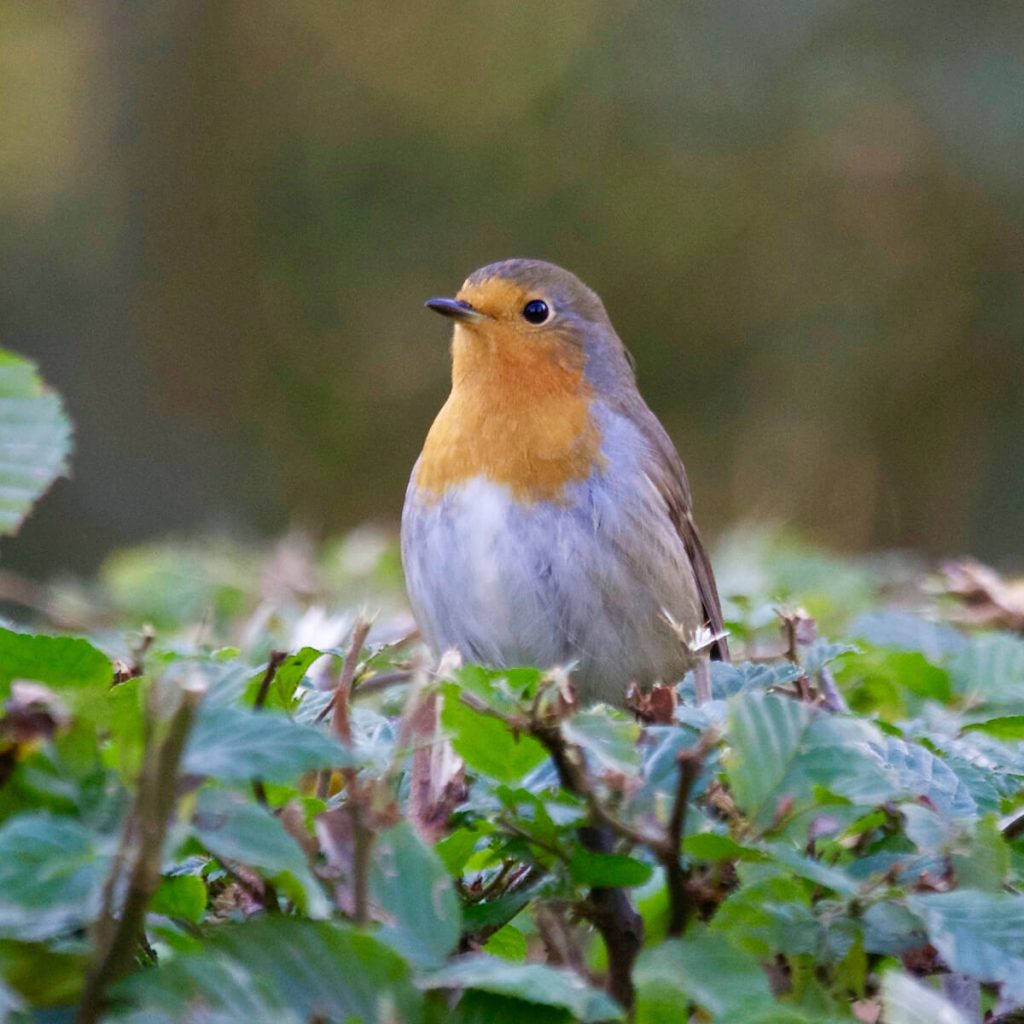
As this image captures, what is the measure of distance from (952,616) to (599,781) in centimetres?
182

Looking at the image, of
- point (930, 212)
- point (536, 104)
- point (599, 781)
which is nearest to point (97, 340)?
point (536, 104)

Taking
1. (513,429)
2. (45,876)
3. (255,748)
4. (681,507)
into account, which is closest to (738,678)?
(255,748)

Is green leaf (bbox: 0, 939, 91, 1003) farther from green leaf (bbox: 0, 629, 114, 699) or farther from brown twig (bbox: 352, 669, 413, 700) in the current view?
brown twig (bbox: 352, 669, 413, 700)

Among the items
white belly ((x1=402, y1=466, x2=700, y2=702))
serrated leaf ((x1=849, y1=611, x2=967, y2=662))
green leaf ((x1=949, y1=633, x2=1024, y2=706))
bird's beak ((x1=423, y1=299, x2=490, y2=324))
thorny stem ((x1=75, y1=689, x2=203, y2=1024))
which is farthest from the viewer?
bird's beak ((x1=423, y1=299, x2=490, y2=324))

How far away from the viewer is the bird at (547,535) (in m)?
2.98

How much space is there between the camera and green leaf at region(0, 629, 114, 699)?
116 cm

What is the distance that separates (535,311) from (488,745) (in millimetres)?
2501

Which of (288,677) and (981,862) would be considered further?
(288,677)

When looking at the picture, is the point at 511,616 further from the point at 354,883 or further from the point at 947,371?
the point at 947,371

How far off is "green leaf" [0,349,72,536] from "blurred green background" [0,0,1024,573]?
252 inches

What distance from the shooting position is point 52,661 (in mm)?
1170

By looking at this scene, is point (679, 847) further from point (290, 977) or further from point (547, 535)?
point (547, 535)

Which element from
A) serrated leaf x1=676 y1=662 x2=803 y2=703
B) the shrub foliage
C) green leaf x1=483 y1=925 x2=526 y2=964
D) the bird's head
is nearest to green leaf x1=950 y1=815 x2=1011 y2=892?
the shrub foliage

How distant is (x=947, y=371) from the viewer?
8750mm
